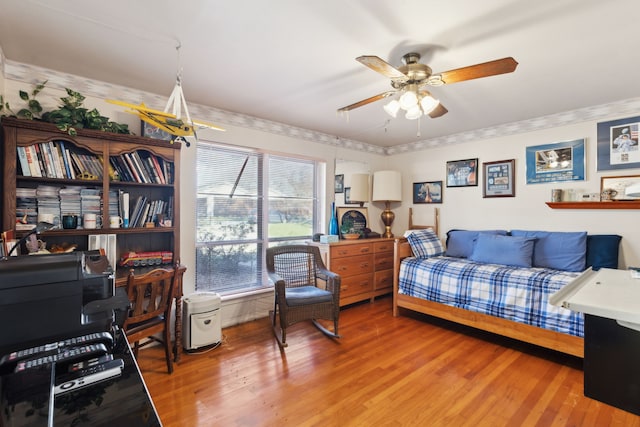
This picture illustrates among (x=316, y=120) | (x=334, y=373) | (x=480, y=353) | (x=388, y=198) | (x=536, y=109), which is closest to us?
(x=334, y=373)

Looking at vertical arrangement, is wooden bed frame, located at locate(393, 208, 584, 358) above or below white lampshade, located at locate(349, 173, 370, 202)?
below

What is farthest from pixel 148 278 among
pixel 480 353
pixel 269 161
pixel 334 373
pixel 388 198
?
pixel 388 198

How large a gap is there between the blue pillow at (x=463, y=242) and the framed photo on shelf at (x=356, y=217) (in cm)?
118

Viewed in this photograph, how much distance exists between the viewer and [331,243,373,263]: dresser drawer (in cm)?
362

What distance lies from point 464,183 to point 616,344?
298 cm

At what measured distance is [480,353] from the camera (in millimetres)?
2648

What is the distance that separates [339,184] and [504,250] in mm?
2163

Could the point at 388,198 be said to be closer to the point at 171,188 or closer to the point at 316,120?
the point at 316,120

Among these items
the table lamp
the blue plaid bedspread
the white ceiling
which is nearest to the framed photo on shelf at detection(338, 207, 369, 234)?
the table lamp

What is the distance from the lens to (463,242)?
378 centimetres

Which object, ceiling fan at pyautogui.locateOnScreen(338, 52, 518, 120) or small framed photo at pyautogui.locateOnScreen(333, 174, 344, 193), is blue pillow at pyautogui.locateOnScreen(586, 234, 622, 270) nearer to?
ceiling fan at pyautogui.locateOnScreen(338, 52, 518, 120)

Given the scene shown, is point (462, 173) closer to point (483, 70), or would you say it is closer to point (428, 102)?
point (428, 102)

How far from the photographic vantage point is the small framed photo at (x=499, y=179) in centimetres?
364

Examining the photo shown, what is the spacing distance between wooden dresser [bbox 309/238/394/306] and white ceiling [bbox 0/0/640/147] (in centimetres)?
174
